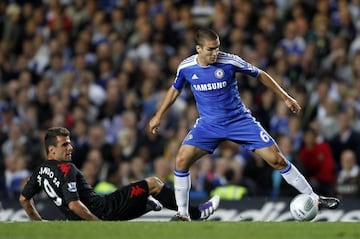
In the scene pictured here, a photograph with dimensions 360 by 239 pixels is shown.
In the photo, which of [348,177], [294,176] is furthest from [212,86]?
[348,177]

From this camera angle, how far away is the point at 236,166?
15344mm

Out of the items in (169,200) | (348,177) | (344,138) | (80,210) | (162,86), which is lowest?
(348,177)

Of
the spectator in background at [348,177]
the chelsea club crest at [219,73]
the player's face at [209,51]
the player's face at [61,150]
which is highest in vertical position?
the player's face at [209,51]

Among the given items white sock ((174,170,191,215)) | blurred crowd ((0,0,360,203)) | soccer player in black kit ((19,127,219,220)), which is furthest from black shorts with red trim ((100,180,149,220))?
blurred crowd ((0,0,360,203))

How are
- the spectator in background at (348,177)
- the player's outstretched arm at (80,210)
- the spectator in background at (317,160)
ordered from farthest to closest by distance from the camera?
the spectator in background at (317,160) < the spectator in background at (348,177) < the player's outstretched arm at (80,210)

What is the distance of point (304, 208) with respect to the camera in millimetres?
11375

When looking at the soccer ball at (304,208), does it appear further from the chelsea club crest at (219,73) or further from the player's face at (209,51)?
the player's face at (209,51)

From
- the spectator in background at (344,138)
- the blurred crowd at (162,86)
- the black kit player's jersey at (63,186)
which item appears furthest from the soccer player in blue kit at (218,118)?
the spectator in background at (344,138)

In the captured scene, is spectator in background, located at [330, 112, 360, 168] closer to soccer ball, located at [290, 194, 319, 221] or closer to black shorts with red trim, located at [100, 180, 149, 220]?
soccer ball, located at [290, 194, 319, 221]

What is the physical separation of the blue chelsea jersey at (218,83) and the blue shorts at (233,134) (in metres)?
0.07

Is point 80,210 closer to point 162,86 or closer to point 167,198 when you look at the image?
point 167,198

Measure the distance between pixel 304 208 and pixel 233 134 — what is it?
1.06m

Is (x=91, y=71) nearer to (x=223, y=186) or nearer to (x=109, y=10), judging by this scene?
(x=109, y=10)

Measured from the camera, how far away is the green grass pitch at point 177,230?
375 inches
